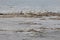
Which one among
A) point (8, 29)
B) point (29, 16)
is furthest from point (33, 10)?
point (8, 29)

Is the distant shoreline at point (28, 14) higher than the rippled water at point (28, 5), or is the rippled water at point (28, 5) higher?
the rippled water at point (28, 5)

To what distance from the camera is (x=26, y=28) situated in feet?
2.04

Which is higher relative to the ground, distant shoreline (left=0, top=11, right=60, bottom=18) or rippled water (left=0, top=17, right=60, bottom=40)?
distant shoreline (left=0, top=11, right=60, bottom=18)

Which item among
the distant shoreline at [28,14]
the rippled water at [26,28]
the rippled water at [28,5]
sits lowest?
the rippled water at [26,28]

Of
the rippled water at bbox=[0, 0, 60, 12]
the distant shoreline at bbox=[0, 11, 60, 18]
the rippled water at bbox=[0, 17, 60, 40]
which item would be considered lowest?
the rippled water at bbox=[0, 17, 60, 40]

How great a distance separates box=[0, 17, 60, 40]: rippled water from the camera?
596mm

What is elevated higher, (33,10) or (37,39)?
(33,10)

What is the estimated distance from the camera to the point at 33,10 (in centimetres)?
68

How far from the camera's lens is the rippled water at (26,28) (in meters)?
0.60

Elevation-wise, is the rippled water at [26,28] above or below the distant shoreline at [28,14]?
below

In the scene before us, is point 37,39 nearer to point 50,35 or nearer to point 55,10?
point 50,35

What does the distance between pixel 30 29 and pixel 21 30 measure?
4 centimetres

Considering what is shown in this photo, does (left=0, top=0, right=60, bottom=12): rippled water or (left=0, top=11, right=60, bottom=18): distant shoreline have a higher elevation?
(left=0, top=0, right=60, bottom=12): rippled water

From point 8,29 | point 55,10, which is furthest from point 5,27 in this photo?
point 55,10
